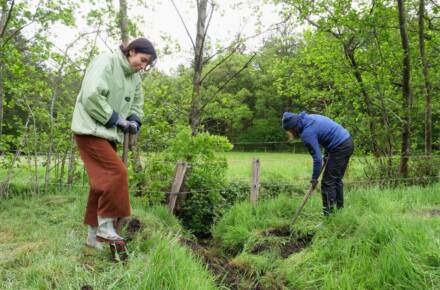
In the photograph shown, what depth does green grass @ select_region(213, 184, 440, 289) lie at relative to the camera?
3483 millimetres

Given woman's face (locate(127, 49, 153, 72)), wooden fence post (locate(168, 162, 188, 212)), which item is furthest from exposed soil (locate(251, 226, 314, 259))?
woman's face (locate(127, 49, 153, 72))

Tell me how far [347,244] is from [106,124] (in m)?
2.99

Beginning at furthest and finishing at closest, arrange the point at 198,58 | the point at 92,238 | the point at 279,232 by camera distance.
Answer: the point at 198,58 → the point at 279,232 → the point at 92,238

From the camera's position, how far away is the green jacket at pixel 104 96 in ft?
A: 10.7

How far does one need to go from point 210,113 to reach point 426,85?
5.25 meters

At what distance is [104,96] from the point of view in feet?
11.0

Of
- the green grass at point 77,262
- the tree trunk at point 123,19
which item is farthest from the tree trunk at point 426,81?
the green grass at point 77,262

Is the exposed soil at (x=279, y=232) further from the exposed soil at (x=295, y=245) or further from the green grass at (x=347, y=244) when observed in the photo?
the exposed soil at (x=295, y=245)

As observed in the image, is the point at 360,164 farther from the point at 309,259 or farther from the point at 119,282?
the point at 119,282

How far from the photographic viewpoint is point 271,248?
4.92 metres

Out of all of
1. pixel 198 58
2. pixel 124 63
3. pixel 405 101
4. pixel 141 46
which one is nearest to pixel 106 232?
pixel 124 63

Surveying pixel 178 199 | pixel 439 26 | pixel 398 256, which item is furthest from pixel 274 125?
pixel 398 256

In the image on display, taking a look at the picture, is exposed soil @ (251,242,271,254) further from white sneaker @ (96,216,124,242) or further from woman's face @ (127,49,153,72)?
woman's face @ (127,49,153,72)

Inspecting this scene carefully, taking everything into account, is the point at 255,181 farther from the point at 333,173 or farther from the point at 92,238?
the point at 92,238
